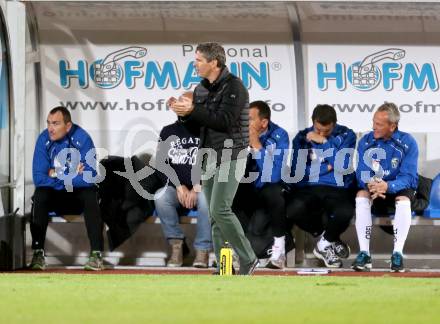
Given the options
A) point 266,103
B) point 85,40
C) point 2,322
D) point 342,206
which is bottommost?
point 2,322

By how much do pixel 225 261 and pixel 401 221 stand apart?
2.18m

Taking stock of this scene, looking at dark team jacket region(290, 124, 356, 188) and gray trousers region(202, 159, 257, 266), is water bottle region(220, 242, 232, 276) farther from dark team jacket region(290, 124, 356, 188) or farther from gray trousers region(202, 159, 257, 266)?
dark team jacket region(290, 124, 356, 188)

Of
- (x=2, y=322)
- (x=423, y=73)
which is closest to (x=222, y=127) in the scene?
(x=2, y=322)

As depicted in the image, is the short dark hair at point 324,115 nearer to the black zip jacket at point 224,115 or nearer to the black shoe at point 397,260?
the black shoe at point 397,260

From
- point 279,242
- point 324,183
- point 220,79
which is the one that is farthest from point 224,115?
point 324,183

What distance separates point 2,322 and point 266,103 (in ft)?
18.7

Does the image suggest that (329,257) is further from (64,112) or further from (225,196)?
(64,112)

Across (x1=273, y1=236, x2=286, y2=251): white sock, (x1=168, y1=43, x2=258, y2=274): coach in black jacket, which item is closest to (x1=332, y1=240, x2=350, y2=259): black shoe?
(x1=273, y1=236, x2=286, y2=251): white sock

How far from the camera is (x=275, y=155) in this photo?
11.5 metres

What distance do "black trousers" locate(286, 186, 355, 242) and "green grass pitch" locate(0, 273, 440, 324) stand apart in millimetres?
2155

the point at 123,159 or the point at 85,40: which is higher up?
the point at 85,40

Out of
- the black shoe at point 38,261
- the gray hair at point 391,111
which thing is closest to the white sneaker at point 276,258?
the gray hair at point 391,111

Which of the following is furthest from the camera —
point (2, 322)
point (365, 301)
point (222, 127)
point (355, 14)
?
point (355, 14)

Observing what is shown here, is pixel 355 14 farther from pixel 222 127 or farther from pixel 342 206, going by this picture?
pixel 222 127
